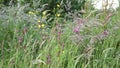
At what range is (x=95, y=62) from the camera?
328cm

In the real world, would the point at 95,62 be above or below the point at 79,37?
below

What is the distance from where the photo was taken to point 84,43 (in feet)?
11.4

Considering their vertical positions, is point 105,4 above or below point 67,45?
above

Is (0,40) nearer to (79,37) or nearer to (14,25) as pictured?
(14,25)

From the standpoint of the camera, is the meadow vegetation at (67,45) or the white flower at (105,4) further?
the white flower at (105,4)

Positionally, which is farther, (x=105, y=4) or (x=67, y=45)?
(x=105, y=4)

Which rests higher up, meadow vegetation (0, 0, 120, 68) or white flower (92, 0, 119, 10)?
white flower (92, 0, 119, 10)

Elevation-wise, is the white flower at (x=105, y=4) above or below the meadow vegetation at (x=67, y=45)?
above

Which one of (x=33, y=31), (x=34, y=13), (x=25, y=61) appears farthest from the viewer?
(x=34, y=13)

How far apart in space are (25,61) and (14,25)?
37.7 inches

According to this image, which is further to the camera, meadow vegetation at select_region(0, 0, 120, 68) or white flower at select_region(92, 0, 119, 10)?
white flower at select_region(92, 0, 119, 10)

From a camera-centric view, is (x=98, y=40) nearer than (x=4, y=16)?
Yes

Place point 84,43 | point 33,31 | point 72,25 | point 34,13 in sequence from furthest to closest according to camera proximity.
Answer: point 34,13
point 33,31
point 72,25
point 84,43

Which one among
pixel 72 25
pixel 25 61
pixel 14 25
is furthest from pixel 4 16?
pixel 25 61
